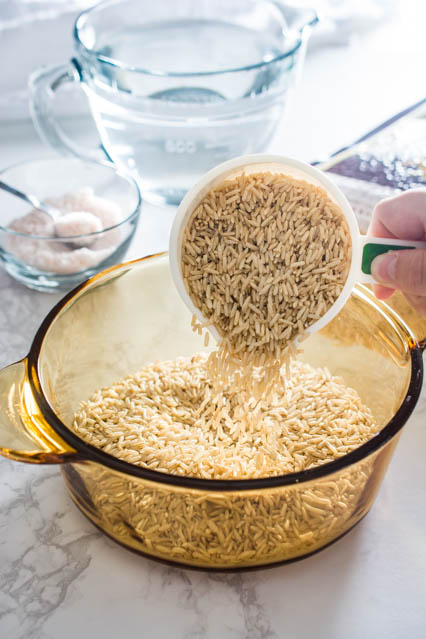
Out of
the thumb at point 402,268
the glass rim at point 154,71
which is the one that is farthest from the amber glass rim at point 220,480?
the glass rim at point 154,71

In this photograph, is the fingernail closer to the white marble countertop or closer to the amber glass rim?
the amber glass rim

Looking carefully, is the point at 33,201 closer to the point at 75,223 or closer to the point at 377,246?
the point at 75,223

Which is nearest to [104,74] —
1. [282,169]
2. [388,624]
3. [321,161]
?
[321,161]

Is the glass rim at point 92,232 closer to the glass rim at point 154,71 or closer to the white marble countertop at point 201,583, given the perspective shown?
the glass rim at point 154,71

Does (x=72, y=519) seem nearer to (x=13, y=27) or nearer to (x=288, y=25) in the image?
(x=288, y=25)

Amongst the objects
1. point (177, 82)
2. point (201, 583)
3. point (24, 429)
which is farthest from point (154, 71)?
point (201, 583)

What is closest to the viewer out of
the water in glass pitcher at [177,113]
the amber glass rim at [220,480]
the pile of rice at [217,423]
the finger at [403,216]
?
the amber glass rim at [220,480]

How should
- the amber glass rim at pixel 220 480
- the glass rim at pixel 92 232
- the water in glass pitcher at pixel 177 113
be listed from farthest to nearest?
1. the water in glass pitcher at pixel 177 113
2. the glass rim at pixel 92 232
3. the amber glass rim at pixel 220 480
